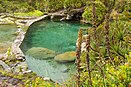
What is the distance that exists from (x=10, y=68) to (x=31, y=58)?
2.20 metres

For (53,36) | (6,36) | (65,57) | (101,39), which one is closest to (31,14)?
(53,36)

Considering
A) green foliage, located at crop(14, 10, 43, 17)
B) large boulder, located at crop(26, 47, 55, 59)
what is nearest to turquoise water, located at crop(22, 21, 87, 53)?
large boulder, located at crop(26, 47, 55, 59)

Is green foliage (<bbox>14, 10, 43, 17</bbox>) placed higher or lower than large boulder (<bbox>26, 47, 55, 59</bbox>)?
lower

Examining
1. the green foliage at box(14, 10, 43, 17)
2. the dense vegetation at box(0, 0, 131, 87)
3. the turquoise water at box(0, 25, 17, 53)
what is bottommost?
the green foliage at box(14, 10, 43, 17)

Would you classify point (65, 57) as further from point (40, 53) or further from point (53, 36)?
point (53, 36)

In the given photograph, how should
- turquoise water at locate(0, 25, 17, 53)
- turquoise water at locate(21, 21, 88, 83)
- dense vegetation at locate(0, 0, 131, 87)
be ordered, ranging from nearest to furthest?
dense vegetation at locate(0, 0, 131, 87)
turquoise water at locate(21, 21, 88, 83)
turquoise water at locate(0, 25, 17, 53)

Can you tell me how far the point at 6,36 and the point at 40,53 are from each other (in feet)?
11.8

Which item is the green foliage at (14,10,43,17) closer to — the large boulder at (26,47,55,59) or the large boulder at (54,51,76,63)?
the large boulder at (26,47,55,59)

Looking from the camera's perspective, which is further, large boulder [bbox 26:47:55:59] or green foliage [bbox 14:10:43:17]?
green foliage [bbox 14:10:43:17]

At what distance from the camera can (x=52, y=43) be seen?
47.1 ft

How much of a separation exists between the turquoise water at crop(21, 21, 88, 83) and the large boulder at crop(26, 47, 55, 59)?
269mm

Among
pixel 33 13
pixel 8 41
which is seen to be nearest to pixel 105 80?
pixel 8 41

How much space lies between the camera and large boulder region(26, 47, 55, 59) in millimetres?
11805

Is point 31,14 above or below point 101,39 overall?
below
